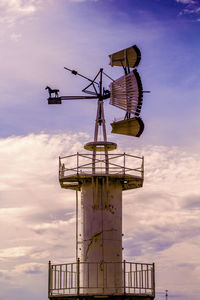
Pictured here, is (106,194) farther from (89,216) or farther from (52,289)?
(52,289)

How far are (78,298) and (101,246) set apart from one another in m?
2.83

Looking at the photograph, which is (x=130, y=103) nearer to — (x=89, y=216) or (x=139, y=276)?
(x=89, y=216)

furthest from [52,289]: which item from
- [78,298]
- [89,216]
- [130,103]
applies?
[130,103]

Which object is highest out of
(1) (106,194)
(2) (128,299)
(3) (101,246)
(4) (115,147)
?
(4) (115,147)

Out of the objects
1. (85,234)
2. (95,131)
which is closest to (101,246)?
(85,234)

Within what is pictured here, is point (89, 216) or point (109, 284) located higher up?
point (89, 216)

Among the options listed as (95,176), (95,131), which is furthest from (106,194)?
(95,131)

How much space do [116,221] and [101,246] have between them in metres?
1.52

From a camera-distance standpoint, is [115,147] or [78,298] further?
[115,147]

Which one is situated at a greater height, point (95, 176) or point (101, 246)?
point (95, 176)

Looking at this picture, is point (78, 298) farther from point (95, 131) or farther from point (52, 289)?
point (95, 131)

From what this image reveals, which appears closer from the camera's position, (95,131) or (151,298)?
(151,298)

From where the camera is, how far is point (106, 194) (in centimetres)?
3619

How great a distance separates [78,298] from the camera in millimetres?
34094
